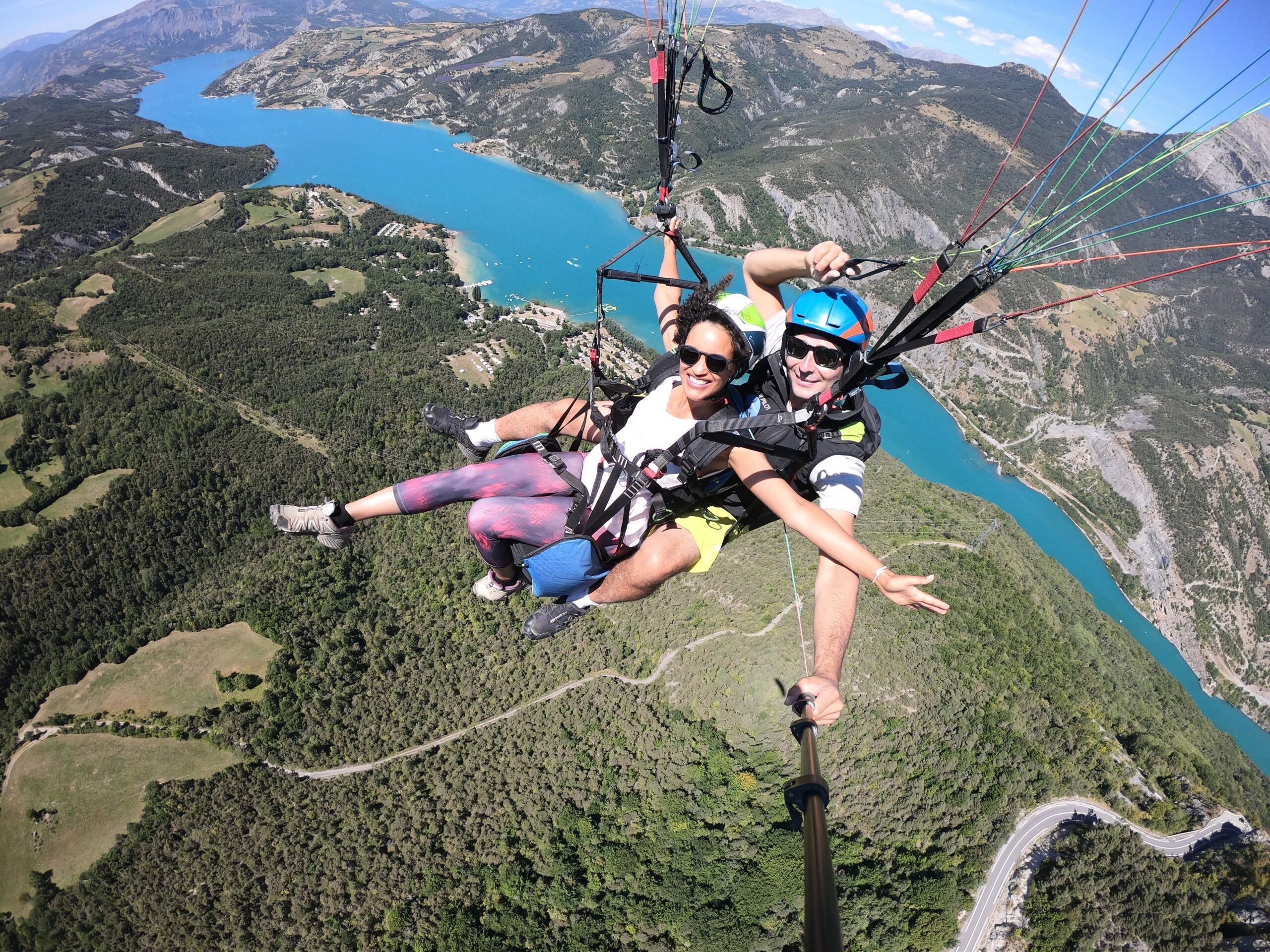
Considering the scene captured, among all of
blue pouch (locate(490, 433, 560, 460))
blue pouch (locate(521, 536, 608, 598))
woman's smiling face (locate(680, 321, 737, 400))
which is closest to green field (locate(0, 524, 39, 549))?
blue pouch (locate(490, 433, 560, 460))

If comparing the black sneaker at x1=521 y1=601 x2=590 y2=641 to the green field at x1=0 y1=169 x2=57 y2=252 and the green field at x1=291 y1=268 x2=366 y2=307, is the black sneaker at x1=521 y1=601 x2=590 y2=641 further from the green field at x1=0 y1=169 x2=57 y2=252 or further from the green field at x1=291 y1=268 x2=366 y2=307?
the green field at x1=0 y1=169 x2=57 y2=252

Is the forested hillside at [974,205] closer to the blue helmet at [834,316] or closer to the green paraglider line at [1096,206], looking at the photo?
the green paraglider line at [1096,206]

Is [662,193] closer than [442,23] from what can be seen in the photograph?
Yes

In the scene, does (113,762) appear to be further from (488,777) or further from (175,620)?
(488,777)

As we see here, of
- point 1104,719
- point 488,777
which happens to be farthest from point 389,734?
point 1104,719

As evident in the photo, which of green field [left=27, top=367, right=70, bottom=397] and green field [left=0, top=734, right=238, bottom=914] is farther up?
green field [left=27, top=367, right=70, bottom=397]

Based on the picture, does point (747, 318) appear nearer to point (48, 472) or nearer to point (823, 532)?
point (823, 532)
